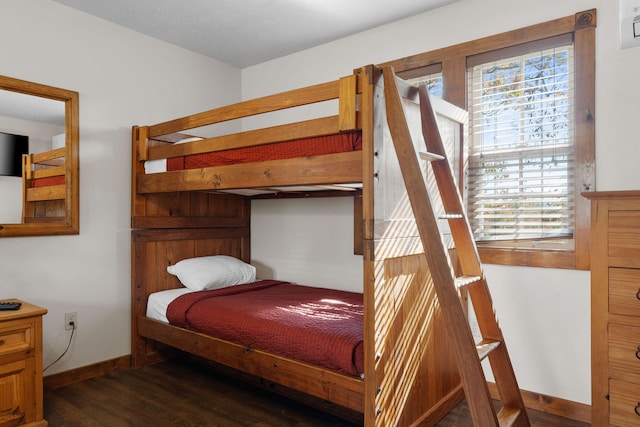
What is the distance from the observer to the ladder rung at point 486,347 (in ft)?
5.81

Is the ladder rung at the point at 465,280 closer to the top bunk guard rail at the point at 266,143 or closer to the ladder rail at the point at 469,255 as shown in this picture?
the ladder rail at the point at 469,255

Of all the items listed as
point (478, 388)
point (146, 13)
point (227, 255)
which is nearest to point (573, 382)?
point (478, 388)

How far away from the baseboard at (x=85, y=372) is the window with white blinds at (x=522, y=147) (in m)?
2.57

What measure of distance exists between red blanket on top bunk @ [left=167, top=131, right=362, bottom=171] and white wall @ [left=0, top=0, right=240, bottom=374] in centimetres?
64

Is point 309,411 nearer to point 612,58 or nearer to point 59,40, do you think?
point 612,58

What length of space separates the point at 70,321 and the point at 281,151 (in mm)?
1822

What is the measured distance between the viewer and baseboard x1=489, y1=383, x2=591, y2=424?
2.27 m

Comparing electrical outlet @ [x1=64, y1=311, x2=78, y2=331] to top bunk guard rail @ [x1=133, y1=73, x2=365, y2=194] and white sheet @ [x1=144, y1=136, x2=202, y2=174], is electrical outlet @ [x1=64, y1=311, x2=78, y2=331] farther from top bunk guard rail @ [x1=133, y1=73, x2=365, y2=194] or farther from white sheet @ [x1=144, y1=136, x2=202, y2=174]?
white sheet @ [x1=144, y1=136, x2=202, y2=174]

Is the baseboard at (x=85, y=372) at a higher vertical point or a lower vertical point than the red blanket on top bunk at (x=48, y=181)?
lower

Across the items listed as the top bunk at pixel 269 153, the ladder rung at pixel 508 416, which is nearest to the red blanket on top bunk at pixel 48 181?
the top bunk at pixel 269 153

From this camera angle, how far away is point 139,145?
3.07 m

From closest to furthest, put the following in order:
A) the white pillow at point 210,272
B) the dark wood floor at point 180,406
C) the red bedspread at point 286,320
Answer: the red bedspread at point 286,320, the dark wood floor at point 180,406, the white pillow at point 210,272

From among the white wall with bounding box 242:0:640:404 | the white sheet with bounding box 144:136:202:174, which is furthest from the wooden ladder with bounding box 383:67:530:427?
the white sheet with bounding box 144:136:202:174

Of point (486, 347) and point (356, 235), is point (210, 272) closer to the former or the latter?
point (356, 235)
